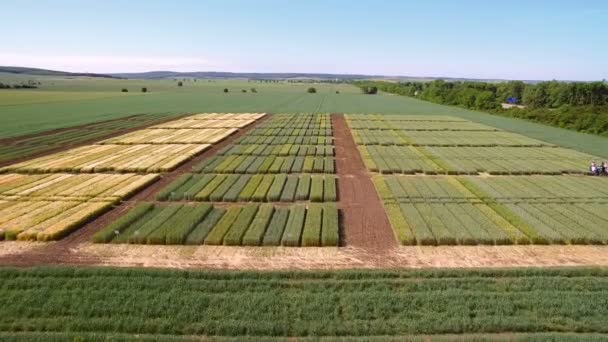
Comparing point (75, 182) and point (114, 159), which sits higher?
point (114, 159)

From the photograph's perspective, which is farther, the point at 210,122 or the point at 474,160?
the point at 210,122

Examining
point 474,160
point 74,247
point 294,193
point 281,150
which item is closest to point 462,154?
point 474,160

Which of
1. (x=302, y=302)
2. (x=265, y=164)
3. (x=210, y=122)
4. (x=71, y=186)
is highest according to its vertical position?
(x=210, y=122)

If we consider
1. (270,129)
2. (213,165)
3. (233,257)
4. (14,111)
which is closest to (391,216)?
(233,257)

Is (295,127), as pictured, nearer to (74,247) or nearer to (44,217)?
(44,217)

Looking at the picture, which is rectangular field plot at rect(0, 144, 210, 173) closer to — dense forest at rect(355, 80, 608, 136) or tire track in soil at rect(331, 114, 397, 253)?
tire track in soil at rect(331, 114, 397, 253)

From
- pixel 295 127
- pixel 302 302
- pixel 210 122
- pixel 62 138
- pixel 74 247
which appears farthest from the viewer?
pixel 210 122

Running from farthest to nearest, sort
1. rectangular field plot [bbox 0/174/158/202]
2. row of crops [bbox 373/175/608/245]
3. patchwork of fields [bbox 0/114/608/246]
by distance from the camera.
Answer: rectangular field plot [bbox 0/174/158/202] < patchwork of fields [bbox 0/114/608/246] < row of crops [bbox 373/175/608/245]

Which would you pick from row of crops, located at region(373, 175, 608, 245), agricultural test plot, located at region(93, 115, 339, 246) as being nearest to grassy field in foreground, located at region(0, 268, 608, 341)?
agricultural test plot, located at region(93, 115, 339, 246)
